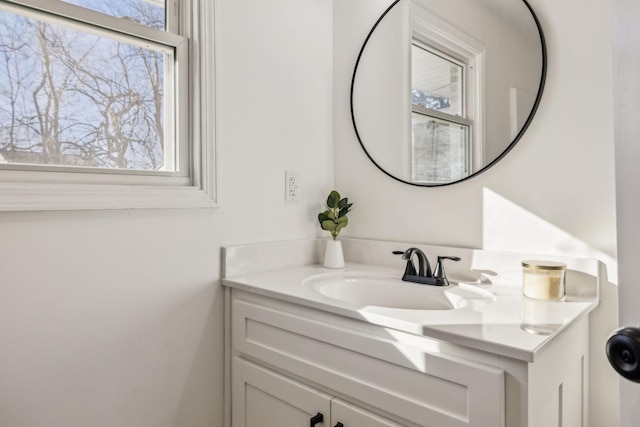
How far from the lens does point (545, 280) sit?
1.01 metres

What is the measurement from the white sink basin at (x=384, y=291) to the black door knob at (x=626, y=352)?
79cm

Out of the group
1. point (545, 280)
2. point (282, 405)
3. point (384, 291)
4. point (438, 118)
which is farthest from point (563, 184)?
point (282, 405)

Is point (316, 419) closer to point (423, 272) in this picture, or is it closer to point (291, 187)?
point (423, 272)

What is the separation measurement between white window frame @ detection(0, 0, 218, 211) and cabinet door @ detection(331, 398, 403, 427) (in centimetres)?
75

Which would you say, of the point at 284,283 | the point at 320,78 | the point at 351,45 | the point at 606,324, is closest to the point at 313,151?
the point at 320,78

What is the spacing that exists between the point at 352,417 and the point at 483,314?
42 cm

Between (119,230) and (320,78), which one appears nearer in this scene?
(119,230)

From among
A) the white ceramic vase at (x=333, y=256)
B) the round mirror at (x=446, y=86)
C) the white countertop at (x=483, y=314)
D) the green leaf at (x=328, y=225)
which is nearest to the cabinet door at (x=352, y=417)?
the white countertop at (x=483, y=314)

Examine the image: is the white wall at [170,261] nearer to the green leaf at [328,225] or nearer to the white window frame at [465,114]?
the green leaf at [328,225]

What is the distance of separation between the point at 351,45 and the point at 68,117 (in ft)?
3.81

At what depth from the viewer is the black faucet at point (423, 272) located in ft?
4.35

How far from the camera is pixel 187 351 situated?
133 cm

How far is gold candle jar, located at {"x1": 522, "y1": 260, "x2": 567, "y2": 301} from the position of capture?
100 cm

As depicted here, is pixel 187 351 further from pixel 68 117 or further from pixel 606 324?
pixel 606 324
